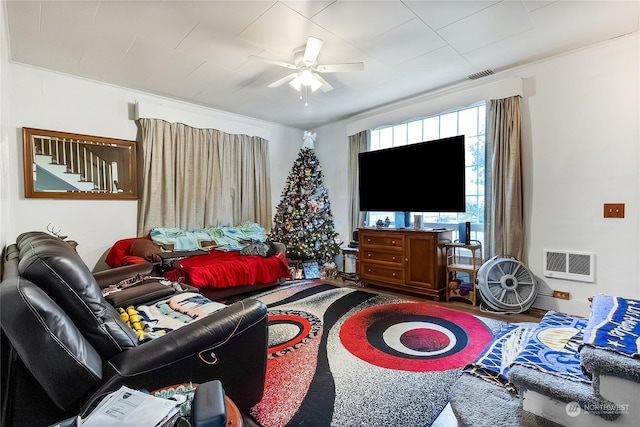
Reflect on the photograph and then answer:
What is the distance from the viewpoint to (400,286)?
3.89 metres

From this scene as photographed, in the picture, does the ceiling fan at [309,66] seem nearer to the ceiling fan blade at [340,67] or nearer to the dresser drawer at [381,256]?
the ceiling fan blade at [340,67]

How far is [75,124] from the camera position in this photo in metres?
3.58

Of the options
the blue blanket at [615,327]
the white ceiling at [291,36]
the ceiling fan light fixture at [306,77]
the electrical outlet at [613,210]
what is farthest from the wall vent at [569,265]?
the ceiling fan light fixture at [306,77]

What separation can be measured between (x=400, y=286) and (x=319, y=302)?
1.13m

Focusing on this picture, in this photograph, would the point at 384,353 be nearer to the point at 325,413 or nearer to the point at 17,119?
the point at 325,413

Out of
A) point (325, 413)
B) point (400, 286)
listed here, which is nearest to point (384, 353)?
point (325, 413)

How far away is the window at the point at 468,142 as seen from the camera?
3779 millimetres

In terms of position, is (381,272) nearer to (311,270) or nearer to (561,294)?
(311,270)

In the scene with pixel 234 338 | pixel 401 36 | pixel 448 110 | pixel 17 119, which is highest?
pixel 401 36

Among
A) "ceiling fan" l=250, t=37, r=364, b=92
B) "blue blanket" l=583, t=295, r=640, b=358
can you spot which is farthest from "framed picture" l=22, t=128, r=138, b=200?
"blue blanket" l=583, t=295, r=640, b=358

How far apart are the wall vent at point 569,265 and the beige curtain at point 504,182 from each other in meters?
0.23

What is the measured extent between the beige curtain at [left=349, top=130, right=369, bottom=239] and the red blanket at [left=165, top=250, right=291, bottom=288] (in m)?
1.50

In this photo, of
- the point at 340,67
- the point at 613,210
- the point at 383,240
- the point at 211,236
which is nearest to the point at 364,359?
the point at 383,240

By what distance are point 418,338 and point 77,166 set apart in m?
4.29
